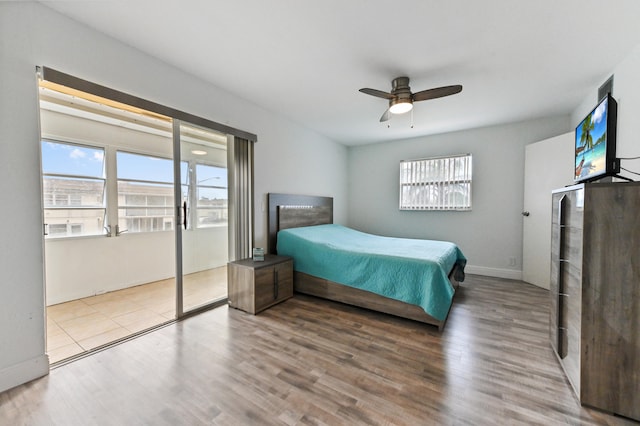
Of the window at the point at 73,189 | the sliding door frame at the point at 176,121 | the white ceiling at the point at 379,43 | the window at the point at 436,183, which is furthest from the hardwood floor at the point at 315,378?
the white ceiling at the point at 379,43

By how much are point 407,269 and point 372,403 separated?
4.43 feet

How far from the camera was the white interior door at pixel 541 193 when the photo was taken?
11.3 ft

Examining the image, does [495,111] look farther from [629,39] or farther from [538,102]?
[629,39]

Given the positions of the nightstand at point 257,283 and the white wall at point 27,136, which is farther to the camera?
the nightstand at point 257,283

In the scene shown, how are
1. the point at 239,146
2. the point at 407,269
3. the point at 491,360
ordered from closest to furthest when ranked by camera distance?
the point at 491,360 → the point at 407,269 → the point at 239,146

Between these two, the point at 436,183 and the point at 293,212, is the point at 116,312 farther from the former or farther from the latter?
the point at 436,183

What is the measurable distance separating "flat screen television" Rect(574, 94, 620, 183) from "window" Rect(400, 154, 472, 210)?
247cm

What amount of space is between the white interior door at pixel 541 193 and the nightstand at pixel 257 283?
12.0ft

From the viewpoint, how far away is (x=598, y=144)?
1637 millimetres

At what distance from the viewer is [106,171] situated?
3646mm

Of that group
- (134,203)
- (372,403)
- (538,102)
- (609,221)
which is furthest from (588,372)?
(134,203)

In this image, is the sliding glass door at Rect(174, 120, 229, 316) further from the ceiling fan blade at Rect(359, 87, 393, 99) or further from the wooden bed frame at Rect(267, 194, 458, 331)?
the ceiling fan blade at Rect(359, 87, 393, 99)

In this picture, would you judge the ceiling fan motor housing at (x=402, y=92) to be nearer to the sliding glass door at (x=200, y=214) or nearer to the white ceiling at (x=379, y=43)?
the white ceiling at (x=379, y=43)

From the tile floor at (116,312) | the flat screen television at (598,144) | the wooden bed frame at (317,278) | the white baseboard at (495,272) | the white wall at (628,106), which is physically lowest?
the tile floor at (116,312)
